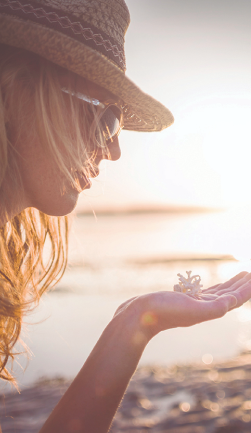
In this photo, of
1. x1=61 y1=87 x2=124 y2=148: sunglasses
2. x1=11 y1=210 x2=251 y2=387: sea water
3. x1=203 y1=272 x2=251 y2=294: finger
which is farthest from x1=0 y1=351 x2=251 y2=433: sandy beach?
x1=61 y1=87 x2=124 y2=148: sunglasses

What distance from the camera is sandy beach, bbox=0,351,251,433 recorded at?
3553 millimetres

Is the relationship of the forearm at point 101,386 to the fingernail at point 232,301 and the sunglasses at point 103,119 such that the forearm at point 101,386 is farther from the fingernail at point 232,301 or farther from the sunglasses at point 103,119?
the sunglasses at point 103,119

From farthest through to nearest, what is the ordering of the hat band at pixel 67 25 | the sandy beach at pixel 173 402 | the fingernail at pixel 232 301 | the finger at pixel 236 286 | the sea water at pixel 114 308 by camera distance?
the sea water at pixel 114 308 → the sandy beach at pixel 173 402 → the finger at pixel 236 286 → the fingernail at pixel 232 301 → the hat band at pixel 67 25

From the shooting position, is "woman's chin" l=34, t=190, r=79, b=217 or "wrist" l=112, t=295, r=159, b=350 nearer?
"wrist" l=112, t=295, r=159, b=350

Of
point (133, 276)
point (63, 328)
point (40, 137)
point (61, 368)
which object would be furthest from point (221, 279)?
point (40, 137)

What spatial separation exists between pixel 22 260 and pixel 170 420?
2.81 metres

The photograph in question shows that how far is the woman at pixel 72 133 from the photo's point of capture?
149cm

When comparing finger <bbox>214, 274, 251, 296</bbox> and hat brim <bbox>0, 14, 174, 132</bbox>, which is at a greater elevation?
hat brim <bbox>0, 14, 174, 132</bbox>

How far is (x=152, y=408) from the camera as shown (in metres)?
3.96

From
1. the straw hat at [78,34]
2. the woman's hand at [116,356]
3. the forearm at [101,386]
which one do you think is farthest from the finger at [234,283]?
the straw hat at [78,34]

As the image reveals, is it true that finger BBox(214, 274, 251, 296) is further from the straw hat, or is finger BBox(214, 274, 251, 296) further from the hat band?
the hat band

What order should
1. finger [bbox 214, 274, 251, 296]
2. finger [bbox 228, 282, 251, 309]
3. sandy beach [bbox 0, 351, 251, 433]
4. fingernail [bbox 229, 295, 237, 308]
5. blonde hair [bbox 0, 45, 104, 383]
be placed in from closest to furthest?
blonde hair [bbox 0, 45, 104, 383]
fingernail [bbox 229, 295, 237, 308]
finger [bbox 228, 282, 251, 309]
finger [bbox 214, 274, 251, 296]
sandy beach [bbox 0, 351, 251, 433]

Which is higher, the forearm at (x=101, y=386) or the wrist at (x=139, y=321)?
the wrist at (x=139, y=321)

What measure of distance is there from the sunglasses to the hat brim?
0.10 meters
